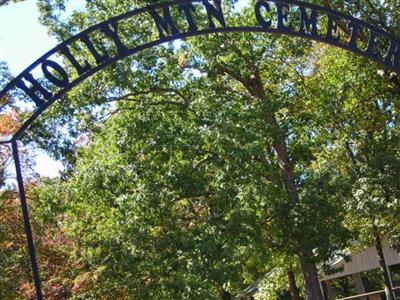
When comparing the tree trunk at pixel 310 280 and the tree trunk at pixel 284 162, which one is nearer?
the tree trunk at pixel 284 162

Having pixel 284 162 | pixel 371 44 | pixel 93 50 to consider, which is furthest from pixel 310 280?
pixel 93 50

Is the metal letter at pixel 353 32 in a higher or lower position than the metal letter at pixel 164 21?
lower

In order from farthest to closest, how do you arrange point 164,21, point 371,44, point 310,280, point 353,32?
point 310,280
point 371,44
point 353,32
point 164,21

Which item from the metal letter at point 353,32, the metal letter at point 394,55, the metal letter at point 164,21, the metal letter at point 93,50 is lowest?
the metal letter at point 394,55

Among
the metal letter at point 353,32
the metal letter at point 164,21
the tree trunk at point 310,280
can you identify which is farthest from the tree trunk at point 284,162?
the metal letter at point 164,21

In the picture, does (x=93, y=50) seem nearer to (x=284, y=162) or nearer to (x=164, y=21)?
(x=164, y=21)

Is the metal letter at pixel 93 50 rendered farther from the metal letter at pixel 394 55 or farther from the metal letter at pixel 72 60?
the metal letter at pixel 394 55

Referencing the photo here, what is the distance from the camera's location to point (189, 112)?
609 inches

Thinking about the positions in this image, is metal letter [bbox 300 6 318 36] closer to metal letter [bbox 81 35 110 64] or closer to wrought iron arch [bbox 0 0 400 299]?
wrought iron arch [bbox 0 0 400 299]

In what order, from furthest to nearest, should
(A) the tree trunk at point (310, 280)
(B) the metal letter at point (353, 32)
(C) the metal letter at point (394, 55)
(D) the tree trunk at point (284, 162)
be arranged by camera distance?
(A) the tree trunk at point (310, 280), (D) the tree trunk at point (284, 162), (C) the metal letter at point (394, 55), (B) the metal letter at point (353, 32)

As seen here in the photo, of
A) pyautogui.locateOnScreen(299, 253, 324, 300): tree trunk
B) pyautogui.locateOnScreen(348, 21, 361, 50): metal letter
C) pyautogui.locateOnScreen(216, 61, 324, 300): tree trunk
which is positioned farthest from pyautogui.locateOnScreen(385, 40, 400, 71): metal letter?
pyautogui.locateOnScreen(299, 253, 324, 300): tree trunk

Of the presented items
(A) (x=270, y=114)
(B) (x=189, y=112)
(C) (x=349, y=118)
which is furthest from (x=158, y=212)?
(C) (x=349, y=118)

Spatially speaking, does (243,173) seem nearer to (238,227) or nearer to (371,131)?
(238,227)

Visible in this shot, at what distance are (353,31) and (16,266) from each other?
16.3 meters
